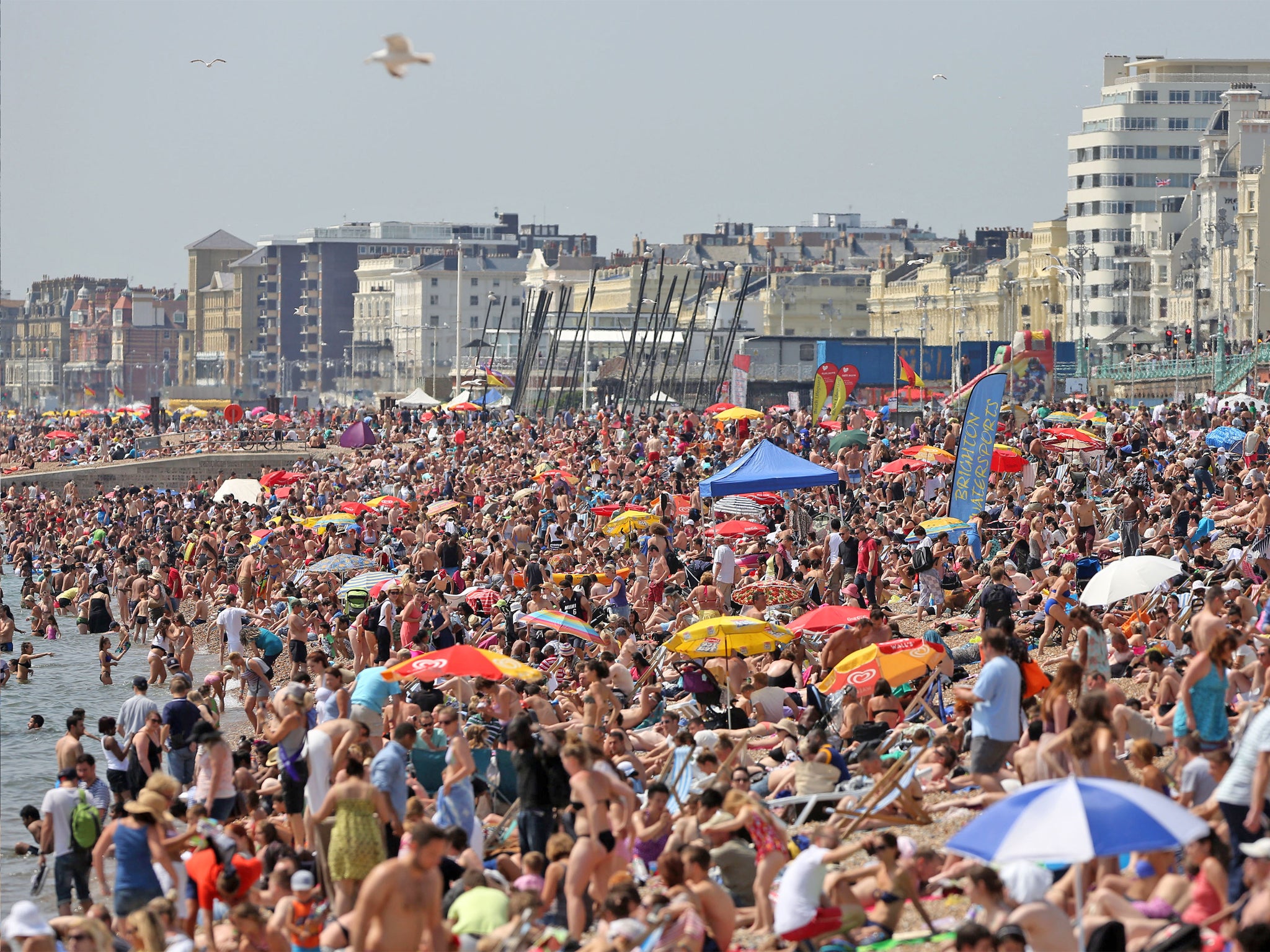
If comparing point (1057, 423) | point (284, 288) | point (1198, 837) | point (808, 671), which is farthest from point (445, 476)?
point (284, 288)

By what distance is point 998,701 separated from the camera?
1008cm

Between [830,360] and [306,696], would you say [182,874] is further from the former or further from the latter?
[830,360]

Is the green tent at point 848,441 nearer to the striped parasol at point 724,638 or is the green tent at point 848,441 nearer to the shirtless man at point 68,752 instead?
the striped parasol at point 724,638

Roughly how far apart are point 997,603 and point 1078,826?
7353 millimetres

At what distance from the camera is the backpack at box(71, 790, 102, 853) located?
1131cm

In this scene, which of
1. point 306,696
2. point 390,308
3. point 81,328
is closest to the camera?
point 306,696

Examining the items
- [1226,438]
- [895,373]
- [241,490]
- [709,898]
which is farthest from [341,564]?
[895,373]

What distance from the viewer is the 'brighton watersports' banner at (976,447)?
19406 millimetres

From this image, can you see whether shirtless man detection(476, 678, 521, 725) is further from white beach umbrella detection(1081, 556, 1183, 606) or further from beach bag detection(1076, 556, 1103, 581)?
beach bag detection(1076, 556, 1103, 581)

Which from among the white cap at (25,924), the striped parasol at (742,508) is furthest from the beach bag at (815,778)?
the striped parasol at (742,508)

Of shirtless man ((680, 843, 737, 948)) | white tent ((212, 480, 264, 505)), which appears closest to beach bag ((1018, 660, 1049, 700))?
shirtless man ((680, 843, 737, 948))

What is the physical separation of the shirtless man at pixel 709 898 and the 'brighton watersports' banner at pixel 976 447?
461 inches

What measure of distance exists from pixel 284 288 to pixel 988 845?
164353 mm

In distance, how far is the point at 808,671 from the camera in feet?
49.9
